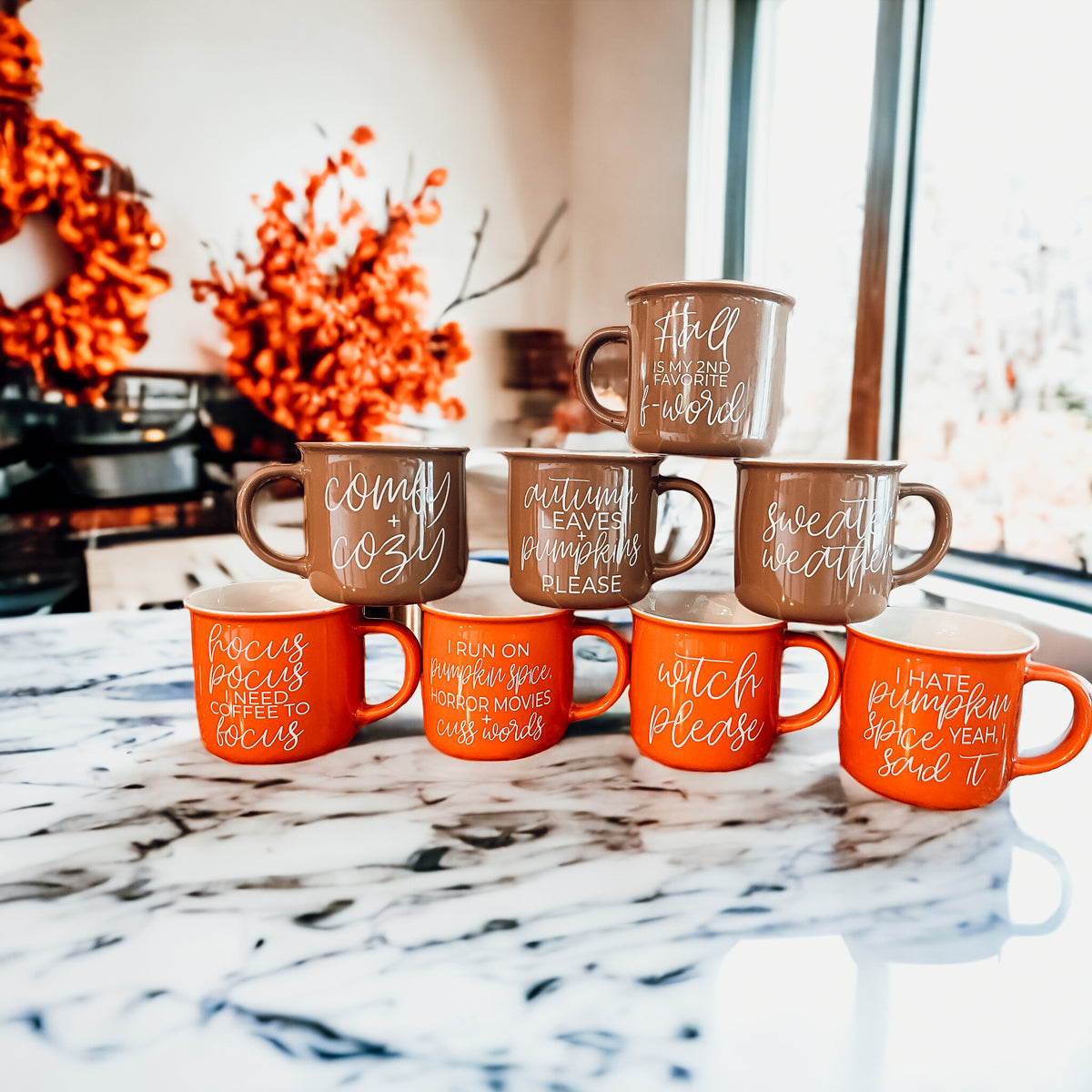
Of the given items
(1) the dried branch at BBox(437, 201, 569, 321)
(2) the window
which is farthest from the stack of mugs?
(1) the dried branch at BBox(437, 201, 569, 321)

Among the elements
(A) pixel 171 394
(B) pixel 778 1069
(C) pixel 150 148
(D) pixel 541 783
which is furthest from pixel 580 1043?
(C) pixel 150 148

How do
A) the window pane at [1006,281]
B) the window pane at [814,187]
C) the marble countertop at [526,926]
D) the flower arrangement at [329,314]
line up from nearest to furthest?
the marble countertop at [526,926]
the window pane at [1006,281]
the window pane at [814,187]
the flower arrangement at [329,314]

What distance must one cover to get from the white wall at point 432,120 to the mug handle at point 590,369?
1.04 metres

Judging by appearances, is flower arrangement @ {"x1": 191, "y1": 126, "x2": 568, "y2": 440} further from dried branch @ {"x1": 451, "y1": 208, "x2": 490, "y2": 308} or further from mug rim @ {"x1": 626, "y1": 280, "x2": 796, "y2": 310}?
mug rim @ {"x1": 626, "y1": 280, "x2": 796, "y2": 310}

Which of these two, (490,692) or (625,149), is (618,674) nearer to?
(490,692)

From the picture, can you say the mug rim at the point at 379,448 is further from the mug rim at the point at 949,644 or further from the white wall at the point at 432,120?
the white wall at the point at 432,120

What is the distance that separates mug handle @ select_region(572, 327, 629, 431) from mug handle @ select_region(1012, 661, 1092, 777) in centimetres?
37

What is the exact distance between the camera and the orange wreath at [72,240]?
4.53ft

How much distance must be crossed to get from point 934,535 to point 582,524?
270 mm

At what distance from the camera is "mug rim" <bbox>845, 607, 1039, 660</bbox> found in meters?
0.51

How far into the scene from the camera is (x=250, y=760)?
578mm

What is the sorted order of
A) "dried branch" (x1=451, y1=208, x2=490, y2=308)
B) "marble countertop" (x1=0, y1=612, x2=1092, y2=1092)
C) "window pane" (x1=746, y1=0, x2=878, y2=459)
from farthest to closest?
1. "dried branch" (x1=451, y1=208, x2=490, y2=308)
2. "window pane" (x1=746, y1=0, x2=878, y2=459)
3. "marble countertop" (x1=0, y1=612, x2=1092, y2=1092)

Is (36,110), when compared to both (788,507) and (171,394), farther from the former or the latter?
(788,507)

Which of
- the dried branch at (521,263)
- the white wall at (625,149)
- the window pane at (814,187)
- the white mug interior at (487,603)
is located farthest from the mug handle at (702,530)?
the dried branch at (521,263)
